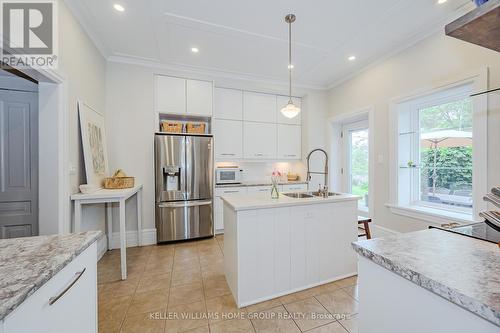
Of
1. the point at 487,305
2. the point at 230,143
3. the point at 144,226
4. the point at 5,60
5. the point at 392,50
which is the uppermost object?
the point at 392,50

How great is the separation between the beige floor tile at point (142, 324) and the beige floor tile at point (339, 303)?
53.4 inches

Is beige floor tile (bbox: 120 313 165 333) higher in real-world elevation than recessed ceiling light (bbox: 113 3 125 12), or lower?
lower

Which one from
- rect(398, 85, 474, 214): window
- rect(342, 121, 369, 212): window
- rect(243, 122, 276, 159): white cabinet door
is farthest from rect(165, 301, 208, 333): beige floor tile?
rect(342, 121, 369, 212): window

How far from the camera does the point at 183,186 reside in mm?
3160

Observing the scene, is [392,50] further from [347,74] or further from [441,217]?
[441,217]

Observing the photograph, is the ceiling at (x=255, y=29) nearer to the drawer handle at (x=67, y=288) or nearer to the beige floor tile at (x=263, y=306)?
the drawer handle at (x=67, y=288)

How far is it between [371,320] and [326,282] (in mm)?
1415

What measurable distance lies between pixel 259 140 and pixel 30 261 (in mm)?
3532

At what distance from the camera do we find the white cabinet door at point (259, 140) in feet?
12.9

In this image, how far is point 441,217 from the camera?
2359 millimetres

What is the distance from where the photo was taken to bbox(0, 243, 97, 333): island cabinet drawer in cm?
58

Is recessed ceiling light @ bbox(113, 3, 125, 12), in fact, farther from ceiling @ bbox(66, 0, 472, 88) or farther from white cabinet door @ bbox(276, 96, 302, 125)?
white cabinet door @ bbox(276, 96, 302, 125)

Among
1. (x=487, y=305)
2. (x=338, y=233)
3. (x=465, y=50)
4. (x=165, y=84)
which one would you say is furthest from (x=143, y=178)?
(x=465, y=50)

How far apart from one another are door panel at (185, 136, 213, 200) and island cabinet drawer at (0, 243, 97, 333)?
85.5 inches
